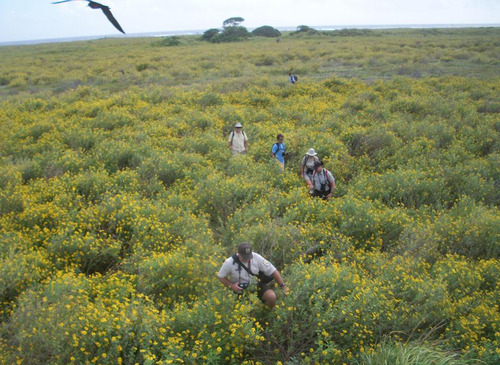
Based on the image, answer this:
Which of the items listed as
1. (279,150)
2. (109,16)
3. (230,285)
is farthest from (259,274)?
(279,150)

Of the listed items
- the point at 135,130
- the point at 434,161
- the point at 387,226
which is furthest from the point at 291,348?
the point at 135,130

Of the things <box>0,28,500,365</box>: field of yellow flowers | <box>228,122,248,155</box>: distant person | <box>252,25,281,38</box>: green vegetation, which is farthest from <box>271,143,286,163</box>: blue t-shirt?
<box>252,25,281,38</box>: green vegetation

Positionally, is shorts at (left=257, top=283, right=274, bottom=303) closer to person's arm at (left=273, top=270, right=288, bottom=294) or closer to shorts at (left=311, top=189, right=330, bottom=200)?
person's arm at (left=273, top=270, right=288, bottom=294)

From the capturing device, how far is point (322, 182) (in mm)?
7984

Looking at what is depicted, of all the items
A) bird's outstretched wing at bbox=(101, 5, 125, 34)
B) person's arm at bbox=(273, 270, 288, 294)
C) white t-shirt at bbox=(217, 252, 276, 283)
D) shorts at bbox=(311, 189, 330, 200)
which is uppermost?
bird's outstretched wing at bbox=(101, 5, 125, 34)

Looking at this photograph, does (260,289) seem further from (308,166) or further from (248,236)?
(308,166)

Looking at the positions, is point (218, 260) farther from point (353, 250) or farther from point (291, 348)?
point (353, 250)

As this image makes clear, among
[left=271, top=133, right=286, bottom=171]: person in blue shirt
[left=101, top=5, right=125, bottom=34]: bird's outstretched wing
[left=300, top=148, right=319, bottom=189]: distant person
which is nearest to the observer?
[left=101, top=5, right=125, bottom=34]: bird's outstretched wing

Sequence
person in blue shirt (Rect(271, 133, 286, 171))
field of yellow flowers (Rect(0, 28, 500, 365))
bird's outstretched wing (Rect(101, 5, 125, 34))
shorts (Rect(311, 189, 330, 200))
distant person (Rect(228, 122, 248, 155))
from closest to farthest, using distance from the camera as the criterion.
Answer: bird's outstretched wing (Rect(101, 5, 125, 34)) < field of yellow flowers (Rect(0, 28, 500, 365)) < shorts (Rect(311, 189, 330, 200)) < person in blue shirt (Rect(271, 133, 286, 171)) < distant person (Rect(228, 122, 248, 155))

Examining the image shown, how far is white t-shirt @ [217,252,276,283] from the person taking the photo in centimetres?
493

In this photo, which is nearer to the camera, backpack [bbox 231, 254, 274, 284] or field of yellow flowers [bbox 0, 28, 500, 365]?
field of yellow flowers [bbox 0, 28, 500, 365]

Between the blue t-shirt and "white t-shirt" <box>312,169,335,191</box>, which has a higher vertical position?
the blue t-shirt

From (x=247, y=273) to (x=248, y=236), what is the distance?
1276 mm

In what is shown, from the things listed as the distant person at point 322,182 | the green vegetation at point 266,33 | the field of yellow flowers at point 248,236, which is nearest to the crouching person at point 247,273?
the field of yellow flowers at point 248,236
